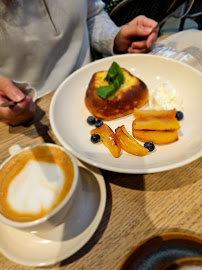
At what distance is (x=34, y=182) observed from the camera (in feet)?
1.94

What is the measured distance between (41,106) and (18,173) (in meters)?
0.49

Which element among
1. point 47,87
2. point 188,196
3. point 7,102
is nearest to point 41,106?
point 7,102

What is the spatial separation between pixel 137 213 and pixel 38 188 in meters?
0.29

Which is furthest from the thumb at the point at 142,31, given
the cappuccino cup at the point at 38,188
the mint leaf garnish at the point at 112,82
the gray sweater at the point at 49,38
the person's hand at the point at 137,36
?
the cappuccino cup at the point at 38,188

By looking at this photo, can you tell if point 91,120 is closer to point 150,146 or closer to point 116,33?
point 150,146

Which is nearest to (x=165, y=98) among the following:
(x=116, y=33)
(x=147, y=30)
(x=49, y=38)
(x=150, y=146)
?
(x=150, y=146)

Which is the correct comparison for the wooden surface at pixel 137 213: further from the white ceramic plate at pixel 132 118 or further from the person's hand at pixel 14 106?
the person's hand at pixel 14 106

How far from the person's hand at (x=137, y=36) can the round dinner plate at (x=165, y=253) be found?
0.95m

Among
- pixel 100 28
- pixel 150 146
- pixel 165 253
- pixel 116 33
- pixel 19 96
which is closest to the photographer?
pixel 165 253

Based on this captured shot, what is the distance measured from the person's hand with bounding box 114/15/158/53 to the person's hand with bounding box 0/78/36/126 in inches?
26.3

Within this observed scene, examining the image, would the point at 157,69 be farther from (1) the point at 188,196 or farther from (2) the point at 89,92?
(1) the point at 188,196

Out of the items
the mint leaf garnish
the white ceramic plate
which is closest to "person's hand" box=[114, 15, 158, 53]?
the white ceramic plate

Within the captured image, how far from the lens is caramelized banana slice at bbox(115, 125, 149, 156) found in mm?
722

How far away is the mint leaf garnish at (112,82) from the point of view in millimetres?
906
